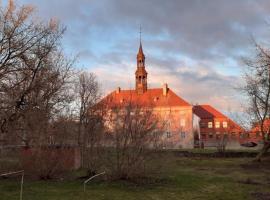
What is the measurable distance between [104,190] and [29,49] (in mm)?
12148

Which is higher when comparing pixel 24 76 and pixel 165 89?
pixel 165 89

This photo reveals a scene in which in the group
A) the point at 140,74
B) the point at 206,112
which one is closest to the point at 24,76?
the point at 140,74

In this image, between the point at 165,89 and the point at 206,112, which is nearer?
the point at 165,89

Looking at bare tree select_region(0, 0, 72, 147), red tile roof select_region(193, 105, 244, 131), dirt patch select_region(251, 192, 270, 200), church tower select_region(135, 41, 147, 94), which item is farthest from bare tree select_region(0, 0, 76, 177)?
red tile roof select_region(193, 105, 244, 131)

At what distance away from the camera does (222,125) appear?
345 feet

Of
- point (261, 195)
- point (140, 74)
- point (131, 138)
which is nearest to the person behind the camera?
point (261, 195)

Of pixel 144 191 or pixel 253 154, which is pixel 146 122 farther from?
pixel 253 154

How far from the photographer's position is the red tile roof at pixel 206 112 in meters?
108

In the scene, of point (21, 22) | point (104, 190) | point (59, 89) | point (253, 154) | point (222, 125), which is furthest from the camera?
point (222, 125)

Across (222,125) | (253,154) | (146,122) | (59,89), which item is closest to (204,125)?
(222,125)

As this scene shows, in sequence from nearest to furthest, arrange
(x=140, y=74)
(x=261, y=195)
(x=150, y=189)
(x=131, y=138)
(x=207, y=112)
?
(x=261, y=195)
(x=150, y=189)
(x=131, y=138)
(x=140, y=74)
(x=207, y=112)

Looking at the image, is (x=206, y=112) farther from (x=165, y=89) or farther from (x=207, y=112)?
(x=165, y=89)

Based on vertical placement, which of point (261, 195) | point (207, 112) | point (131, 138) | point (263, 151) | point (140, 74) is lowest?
point (261, 195)

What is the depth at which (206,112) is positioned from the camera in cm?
10956
